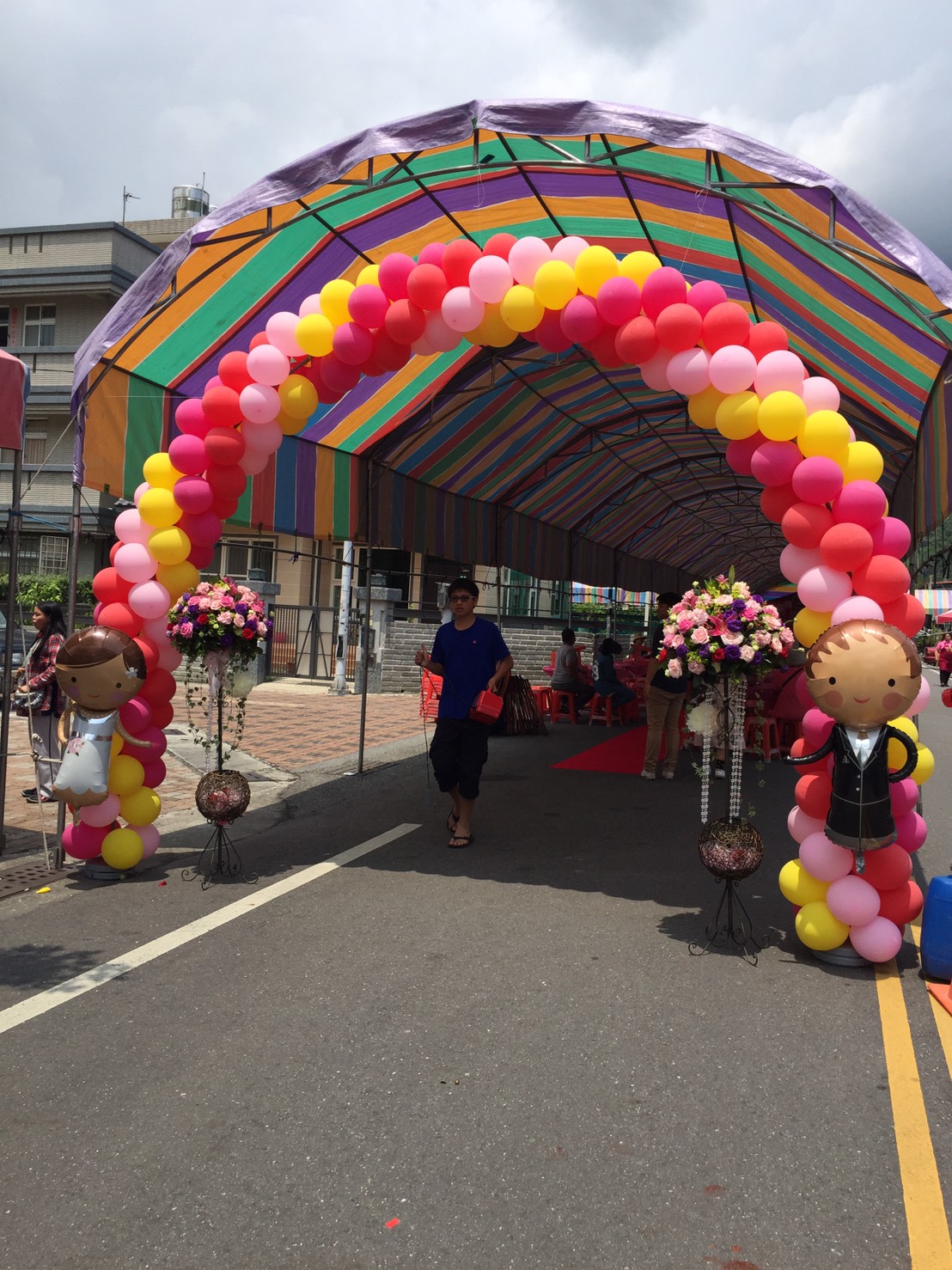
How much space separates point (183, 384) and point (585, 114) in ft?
15.2

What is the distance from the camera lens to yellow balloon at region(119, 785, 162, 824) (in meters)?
6.91

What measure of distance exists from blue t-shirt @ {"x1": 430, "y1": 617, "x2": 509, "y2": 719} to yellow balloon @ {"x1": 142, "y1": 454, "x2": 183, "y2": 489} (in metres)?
2.34

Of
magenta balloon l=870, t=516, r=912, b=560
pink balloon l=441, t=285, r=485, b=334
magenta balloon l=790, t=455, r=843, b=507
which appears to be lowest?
magenta balloon l=870, t=516, r=912, b=560

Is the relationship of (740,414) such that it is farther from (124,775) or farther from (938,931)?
(124,775)

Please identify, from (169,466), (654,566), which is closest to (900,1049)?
(169,466)

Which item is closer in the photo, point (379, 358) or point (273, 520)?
point (379, 358)

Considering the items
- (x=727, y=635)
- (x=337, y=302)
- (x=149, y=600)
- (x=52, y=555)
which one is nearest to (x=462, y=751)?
(x=149, y=600)

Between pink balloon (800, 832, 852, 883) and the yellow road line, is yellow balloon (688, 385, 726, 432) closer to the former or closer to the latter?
pink balloon (800, 832, 852, 883)

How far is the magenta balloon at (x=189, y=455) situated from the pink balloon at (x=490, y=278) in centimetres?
216

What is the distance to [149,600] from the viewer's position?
6785 mm

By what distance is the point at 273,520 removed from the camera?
33.3ft

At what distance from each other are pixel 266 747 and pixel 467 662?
243 inches

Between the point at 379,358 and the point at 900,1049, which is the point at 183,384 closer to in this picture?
the point at 379,358

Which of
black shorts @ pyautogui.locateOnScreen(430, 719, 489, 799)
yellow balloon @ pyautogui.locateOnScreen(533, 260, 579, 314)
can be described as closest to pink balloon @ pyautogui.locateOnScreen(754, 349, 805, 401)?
yellow balloon @ pyautogui.locateOnScreen(533, 260, 579, 314)
